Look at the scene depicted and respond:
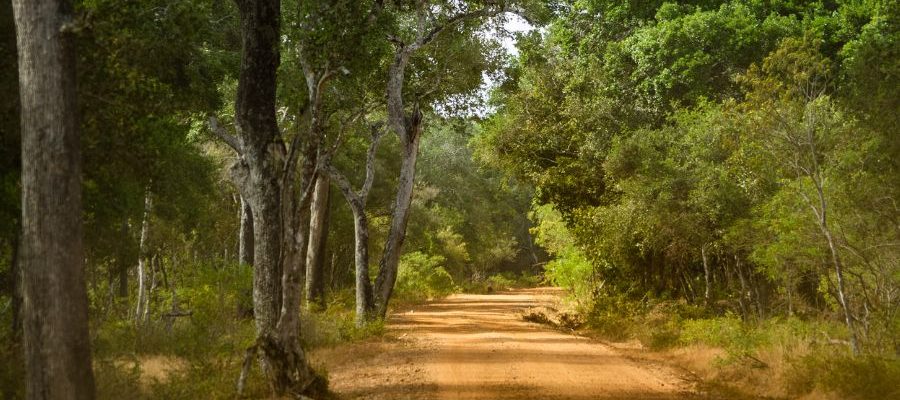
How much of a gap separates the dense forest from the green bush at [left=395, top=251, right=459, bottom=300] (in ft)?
48.9

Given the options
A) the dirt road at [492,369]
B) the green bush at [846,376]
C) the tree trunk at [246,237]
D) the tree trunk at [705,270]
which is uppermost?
the tree trunk at [246,237]

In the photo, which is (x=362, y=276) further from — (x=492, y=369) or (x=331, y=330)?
(x=492, y=369)

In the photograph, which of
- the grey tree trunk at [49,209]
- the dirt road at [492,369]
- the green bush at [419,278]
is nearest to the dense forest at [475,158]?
the grey tree trunk at [49,209]

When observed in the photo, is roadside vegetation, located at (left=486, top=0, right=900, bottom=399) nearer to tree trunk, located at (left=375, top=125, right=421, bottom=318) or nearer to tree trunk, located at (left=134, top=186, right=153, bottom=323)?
tree trunk, located at (left=375, top=125, right=421, bottom=318)

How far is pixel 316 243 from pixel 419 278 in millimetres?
21227

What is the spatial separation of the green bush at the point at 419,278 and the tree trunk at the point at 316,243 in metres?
15.3

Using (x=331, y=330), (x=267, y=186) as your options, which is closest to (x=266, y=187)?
(x=267, y=186)

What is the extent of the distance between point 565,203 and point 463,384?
1470 cm

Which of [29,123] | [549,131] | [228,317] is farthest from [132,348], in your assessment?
[549,131]

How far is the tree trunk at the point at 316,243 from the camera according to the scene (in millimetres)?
24625

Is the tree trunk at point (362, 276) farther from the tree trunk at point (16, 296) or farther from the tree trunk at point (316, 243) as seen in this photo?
the tree trunk at point (16, 296)

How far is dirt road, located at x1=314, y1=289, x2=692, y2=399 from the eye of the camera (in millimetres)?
12219

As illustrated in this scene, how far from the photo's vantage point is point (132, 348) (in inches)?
533

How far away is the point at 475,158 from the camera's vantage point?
30.5 m
